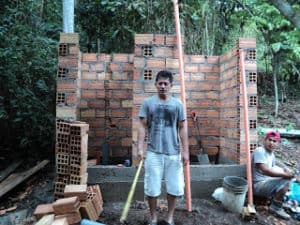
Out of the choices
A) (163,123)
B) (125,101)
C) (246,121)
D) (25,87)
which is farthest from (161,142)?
(25,87)

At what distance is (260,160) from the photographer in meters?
3.69

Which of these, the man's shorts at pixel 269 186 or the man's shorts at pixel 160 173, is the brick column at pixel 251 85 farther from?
the man's shorts at pixel 160 173

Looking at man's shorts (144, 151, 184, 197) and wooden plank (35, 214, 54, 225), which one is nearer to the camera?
wooden plank (35, 214, 54, 225)

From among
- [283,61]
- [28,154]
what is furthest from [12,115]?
[283,61]

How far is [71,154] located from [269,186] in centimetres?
242

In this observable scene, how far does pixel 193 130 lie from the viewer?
4727 mm

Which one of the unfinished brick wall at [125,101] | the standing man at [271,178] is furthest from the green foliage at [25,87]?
the standing man at [271,178]

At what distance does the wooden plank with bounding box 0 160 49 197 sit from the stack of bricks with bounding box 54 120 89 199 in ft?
3.91

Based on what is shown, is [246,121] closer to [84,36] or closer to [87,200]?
[87,200]

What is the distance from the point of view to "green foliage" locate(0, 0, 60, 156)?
5.48m

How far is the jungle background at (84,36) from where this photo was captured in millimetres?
5535

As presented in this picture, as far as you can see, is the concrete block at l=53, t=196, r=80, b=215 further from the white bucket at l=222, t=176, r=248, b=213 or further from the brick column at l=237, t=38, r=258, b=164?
the brick column at l=237, t=38, r=258, b=164

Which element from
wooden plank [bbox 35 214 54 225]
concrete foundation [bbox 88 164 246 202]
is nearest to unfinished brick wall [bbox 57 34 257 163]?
concrete foundation [bbox 88 164 246 202]

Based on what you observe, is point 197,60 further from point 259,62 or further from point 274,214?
point 259,62
